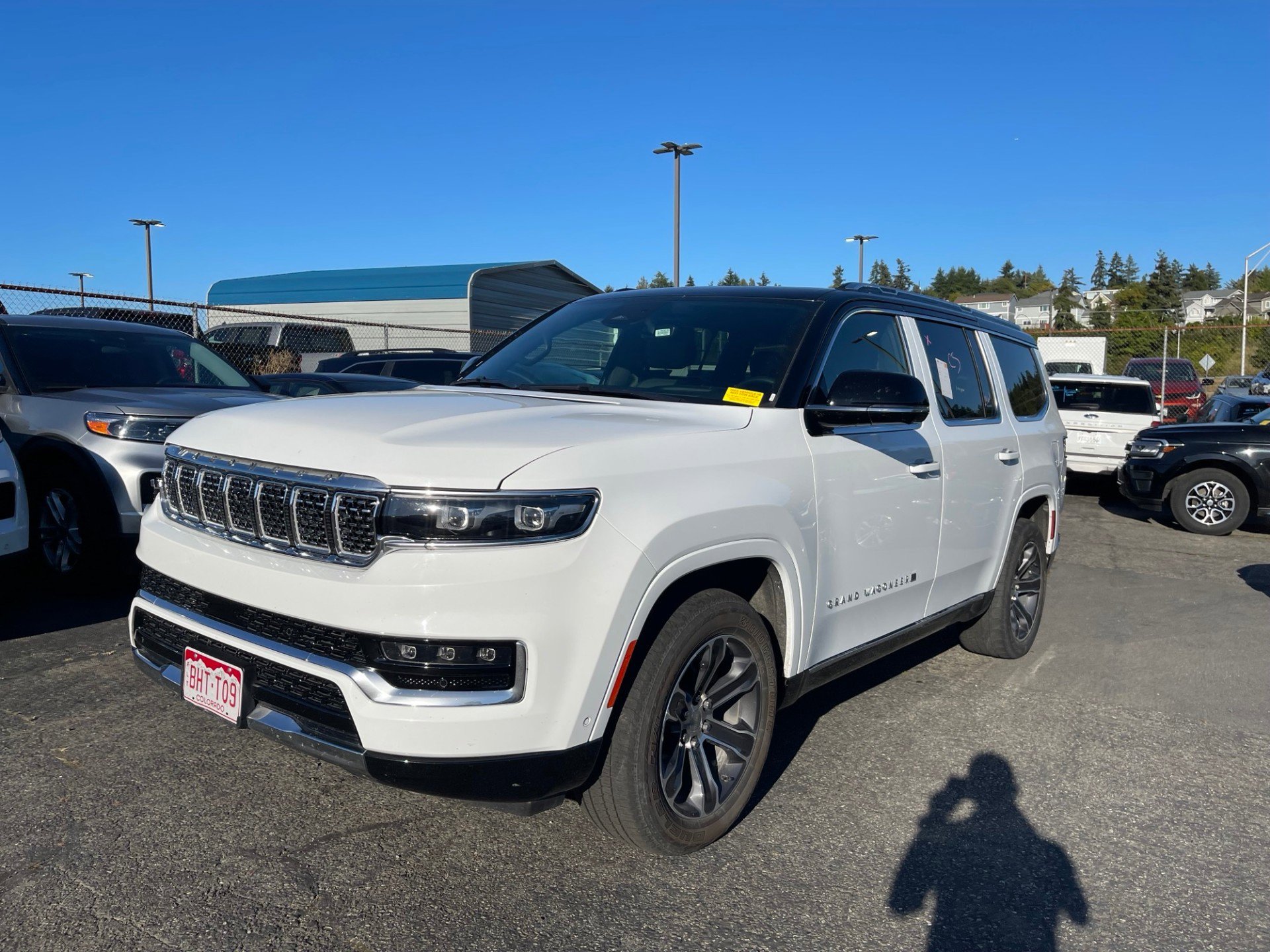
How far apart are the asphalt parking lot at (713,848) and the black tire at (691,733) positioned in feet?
0.53

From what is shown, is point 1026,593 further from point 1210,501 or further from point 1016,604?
point 1210,501

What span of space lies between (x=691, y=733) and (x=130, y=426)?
419cm

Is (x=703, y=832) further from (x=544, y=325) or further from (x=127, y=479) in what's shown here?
(x=127, y=479)

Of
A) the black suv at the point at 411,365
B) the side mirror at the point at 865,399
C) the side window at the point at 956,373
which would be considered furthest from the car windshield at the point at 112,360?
the black suv at the point at 411,365

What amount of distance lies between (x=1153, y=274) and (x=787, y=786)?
117 m

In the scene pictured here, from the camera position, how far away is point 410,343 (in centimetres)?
2733

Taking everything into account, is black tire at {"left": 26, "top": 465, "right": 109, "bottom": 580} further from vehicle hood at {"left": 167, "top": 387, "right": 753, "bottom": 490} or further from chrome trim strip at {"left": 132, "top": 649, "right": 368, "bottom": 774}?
chrome trim strip at {"left": 132, "top": 649, "right": 368, "bottom": 774}

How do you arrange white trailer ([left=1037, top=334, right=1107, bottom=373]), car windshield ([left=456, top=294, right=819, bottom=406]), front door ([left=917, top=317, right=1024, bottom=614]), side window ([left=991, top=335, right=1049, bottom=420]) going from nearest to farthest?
1. car windshield ([left=456, top=294, right=819, bottom=406])
2. front door ([left=917, top=317, right=1024, bottom=614])
3. side window ([left=991, top=335, right=1049, bottom=420])
4. white trailer ([left=1037, top=334, right=1107, bottom=373])

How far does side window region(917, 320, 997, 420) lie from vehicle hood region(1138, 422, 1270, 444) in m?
7.05

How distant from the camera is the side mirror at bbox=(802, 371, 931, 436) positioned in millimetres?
3428

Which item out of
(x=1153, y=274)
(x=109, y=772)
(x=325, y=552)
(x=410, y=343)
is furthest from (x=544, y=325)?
(x=1153, y=274)

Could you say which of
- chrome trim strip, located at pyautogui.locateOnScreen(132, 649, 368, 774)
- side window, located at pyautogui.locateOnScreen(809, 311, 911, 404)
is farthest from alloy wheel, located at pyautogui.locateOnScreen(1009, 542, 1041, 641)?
chrome trim strip, located at pyautogui.locateOnScreen(132, 649, 368, 774)

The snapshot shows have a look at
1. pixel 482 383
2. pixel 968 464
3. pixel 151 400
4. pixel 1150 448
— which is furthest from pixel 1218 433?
pixel 151 400

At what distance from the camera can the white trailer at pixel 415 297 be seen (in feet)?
90.7
